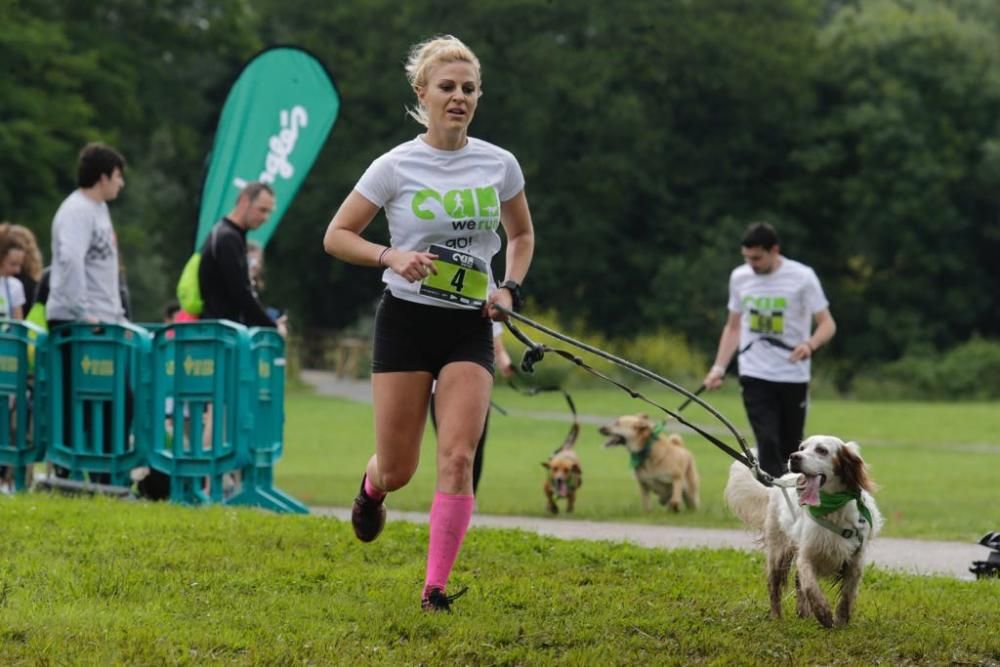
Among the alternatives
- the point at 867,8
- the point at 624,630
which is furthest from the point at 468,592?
the point at 867,8

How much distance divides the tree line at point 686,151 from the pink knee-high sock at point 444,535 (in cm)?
4917

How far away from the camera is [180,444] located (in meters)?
11.1

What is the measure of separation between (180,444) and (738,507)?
4911mm

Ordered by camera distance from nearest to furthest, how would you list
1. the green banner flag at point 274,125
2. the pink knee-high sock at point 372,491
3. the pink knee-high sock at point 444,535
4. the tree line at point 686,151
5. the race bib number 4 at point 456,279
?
the race bib number 4 at point 456,279 < the pink knee-high sock at point 444,535 < the pink knee-high sock at point 372,491 < the green banner flag at point 274,125 < the tree line at point 686,151

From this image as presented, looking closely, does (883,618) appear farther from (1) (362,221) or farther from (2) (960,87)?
(2) (960,87)

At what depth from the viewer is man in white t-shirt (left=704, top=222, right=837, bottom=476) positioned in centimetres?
1108

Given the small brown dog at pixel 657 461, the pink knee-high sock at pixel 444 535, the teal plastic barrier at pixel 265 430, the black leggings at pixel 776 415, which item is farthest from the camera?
the small brown dog at pixel 657 461

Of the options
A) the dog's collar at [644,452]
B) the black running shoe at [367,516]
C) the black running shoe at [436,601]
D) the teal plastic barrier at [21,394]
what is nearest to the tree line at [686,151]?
the dog's collar at [644,452]

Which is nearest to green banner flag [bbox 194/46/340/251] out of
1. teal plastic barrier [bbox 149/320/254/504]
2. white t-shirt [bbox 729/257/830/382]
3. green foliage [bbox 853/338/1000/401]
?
teal plastic barrier [bbox 149/320/254/504]

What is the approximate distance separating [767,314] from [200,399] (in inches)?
155

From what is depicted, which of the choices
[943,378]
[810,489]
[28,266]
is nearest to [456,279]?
[810,489]

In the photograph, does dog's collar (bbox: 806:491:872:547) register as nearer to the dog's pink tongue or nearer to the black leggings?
the dog's pink tongue

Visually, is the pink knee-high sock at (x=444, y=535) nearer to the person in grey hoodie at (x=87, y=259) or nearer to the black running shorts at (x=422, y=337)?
the black running shorts at (x=422, y=337)

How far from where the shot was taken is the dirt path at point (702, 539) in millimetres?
9609
